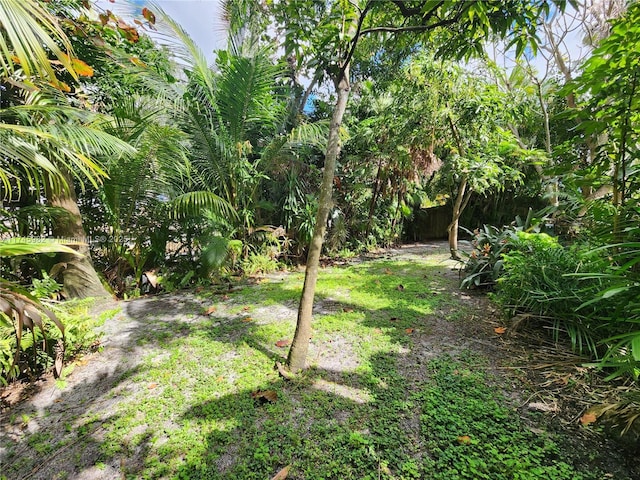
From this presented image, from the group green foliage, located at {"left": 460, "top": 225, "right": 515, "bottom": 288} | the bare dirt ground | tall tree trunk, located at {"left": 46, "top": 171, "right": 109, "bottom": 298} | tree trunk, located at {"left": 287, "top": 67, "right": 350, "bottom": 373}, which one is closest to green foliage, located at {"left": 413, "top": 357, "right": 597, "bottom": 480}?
the bare dirt ground

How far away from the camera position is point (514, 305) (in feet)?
8.35

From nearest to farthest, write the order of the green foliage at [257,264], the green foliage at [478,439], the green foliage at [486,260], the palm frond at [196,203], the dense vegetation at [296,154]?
the green foliage at [478,439]
the dense vegetation at [296,154]
the green foliage at [486,260]
the palm frond at [196,203]
the green foliage at [257,264]

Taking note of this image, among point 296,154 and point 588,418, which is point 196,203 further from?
point 588,418

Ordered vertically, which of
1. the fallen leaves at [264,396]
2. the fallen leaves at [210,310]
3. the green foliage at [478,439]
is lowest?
the green foliage at [478,439]

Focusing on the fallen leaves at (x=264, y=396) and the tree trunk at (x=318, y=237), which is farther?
the tree trunk at (x=318, y=237)

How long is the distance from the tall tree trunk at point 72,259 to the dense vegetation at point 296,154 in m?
0.02

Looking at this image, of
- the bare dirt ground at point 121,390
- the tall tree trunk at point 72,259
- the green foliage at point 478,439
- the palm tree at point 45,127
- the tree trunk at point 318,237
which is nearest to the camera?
the palm tree at point 45,127

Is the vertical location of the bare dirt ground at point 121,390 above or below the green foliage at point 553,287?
below

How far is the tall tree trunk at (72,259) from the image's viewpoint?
3.10 metres

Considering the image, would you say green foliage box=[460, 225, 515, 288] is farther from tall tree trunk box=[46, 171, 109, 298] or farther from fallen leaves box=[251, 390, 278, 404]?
tall tree trunk box=[46, 171, 109, 298]

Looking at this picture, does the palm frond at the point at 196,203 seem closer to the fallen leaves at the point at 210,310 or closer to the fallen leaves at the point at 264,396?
the fallen leaves at the point at 210,310

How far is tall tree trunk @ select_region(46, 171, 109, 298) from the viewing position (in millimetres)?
3104

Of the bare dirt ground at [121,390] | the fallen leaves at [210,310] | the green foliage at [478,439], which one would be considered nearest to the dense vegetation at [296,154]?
the bare dirt ground at [121,390]

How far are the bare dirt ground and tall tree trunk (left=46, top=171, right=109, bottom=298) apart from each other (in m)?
→ 0.55
